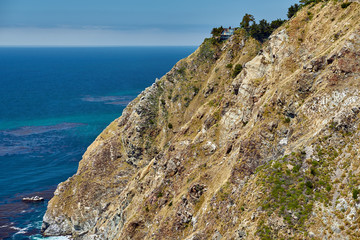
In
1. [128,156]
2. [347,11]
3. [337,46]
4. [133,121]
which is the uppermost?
[347,11]

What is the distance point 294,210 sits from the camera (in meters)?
38.7

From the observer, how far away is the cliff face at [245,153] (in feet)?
131

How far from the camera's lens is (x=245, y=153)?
173 ft

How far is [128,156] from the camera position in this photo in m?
107

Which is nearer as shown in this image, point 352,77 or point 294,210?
point 294,210

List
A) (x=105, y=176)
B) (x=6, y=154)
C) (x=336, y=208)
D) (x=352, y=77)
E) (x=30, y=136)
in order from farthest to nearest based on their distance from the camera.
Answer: (x=30, y=136) → (x=6, y=154) → (x=105, y=176) → (x=352, y=77) → (x=336, y=208)

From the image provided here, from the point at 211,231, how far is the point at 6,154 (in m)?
147

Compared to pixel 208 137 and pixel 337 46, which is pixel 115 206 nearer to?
pixel 208 137

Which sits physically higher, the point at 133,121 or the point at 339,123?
the point at 339,123

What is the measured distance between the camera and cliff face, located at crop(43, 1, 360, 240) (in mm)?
39781

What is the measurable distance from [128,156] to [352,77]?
7619 cm

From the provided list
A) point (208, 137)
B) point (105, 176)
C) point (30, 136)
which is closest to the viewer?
point (208, 137)

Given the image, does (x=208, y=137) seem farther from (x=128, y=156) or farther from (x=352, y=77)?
(x=128, y=156)

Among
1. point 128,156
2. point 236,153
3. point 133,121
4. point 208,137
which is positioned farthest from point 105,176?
point 236,153
